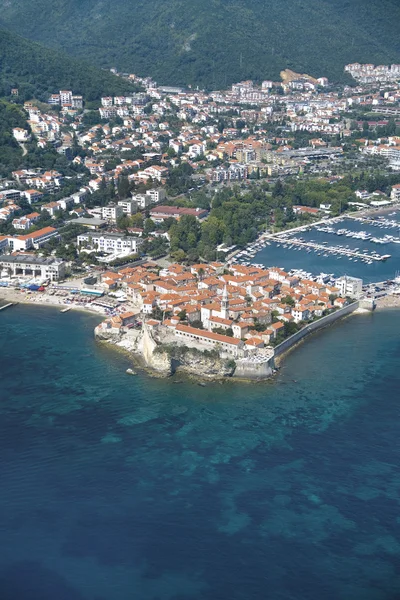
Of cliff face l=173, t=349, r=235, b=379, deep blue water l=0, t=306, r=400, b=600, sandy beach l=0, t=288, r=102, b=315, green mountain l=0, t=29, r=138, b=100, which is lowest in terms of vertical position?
deep blue water l=0, t=306, r=400, b=600

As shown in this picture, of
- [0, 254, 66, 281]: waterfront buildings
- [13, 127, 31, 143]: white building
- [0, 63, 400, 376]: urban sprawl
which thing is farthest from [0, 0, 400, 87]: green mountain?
[0, 254, 66, 281]: waterfront buildings

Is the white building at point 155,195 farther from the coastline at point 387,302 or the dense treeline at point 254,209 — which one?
the coastline at point 387,302

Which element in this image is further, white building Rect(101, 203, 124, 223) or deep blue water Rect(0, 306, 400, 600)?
white building Rect(101, 203, 124, 223)

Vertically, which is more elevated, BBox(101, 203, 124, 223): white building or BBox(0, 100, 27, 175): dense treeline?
BBox(0, 100, 27, 175): dense treeline

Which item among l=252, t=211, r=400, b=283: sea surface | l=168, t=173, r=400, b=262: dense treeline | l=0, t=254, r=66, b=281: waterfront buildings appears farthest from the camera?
l=168, t=173, r=400, b=262: dense treeline

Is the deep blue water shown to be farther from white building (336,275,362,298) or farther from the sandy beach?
white building (336,275,362,298)

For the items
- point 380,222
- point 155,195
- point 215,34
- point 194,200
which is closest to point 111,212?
point 155,195

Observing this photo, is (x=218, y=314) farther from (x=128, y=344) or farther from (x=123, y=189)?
(x=123, y=189)
